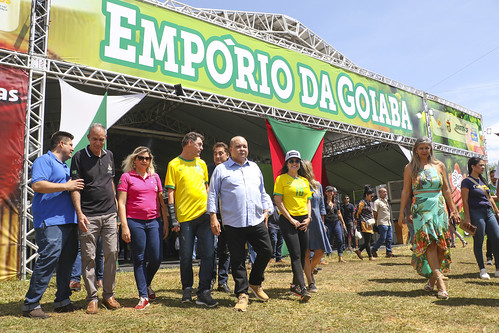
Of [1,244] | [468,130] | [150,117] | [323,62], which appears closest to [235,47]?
[323,62]

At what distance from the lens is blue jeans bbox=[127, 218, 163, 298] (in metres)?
3.63

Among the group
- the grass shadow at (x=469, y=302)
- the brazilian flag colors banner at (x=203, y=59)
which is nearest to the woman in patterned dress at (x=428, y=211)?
the grass shadow at (x=469, y=302)

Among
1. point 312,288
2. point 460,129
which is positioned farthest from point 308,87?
point 460,129

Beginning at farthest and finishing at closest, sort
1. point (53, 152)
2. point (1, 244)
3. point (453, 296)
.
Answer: point (1, 244)
point (453, 296)
point (53, 152)

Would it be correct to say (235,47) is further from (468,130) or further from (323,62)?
(468,130)

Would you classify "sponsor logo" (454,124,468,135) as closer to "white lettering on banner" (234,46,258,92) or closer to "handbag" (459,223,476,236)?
"white lettering on banner" (234,46,258,92)

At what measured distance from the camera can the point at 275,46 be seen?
34.1ft

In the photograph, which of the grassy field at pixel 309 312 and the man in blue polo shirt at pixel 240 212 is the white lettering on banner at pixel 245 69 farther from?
the man in blue polo shirt at pixel 240 212

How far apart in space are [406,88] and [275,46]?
6.64m

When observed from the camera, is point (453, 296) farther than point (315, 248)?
No

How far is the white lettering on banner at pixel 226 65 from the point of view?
7609 mm

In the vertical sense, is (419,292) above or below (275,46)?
below

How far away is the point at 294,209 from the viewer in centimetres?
412

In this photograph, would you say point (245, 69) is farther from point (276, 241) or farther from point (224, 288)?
point (224, 288)
